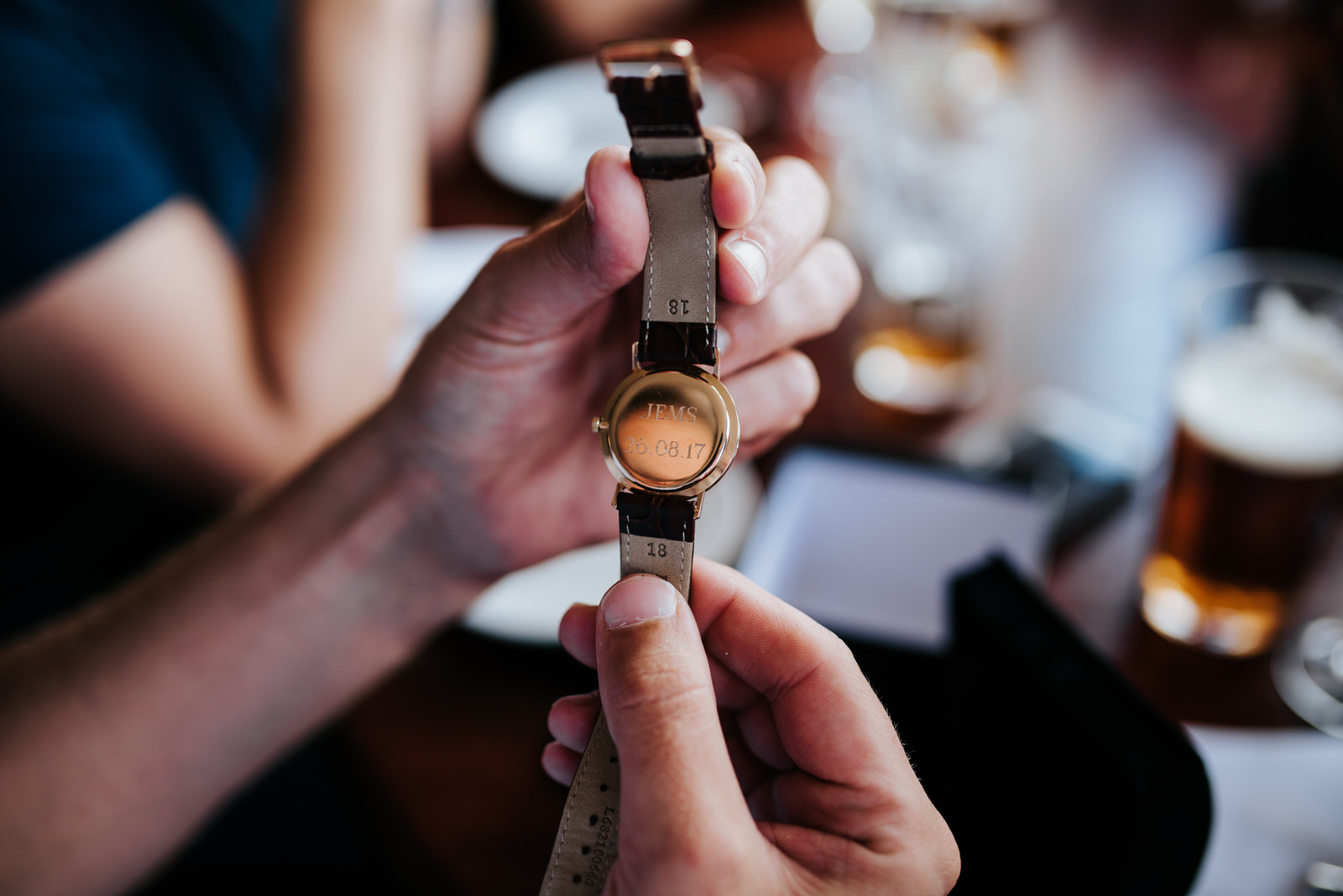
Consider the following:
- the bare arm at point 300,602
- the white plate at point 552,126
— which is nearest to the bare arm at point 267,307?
the white plate at point 552,126

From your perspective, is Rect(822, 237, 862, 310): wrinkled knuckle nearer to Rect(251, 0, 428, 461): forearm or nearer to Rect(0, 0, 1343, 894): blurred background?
Rect(0, 0, 1343, 894): blurred background

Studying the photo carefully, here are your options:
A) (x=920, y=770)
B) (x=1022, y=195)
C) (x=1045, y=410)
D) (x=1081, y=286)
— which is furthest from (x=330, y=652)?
(x=1022, y=195)

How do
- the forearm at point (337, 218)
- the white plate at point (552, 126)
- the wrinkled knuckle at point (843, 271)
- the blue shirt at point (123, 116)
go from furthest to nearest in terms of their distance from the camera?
the white plate at point (552, 126) → the forearm at point (337, 218) → the blue shirt at point (123, 116) → the wrinkled knuckle at point (843, 271)

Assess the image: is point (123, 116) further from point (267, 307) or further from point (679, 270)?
point (679, 270)

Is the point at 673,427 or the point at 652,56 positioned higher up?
the point at 652,56

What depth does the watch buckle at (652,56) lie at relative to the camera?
0.26m

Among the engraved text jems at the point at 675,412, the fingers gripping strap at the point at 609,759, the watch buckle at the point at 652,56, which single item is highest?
the watch buckle at the point at 652,56

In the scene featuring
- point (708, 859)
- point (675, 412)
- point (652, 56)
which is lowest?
point (708, 859)

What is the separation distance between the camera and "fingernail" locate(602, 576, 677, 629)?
0.99 feet

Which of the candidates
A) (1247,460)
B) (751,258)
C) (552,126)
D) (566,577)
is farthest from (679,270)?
(552,126)

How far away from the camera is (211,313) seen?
2.49ft

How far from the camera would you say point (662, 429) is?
12.5 inches

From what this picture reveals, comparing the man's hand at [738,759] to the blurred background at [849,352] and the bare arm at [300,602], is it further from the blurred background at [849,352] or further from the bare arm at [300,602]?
the bare arm at [300,602]

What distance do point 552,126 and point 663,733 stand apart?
1.02m
